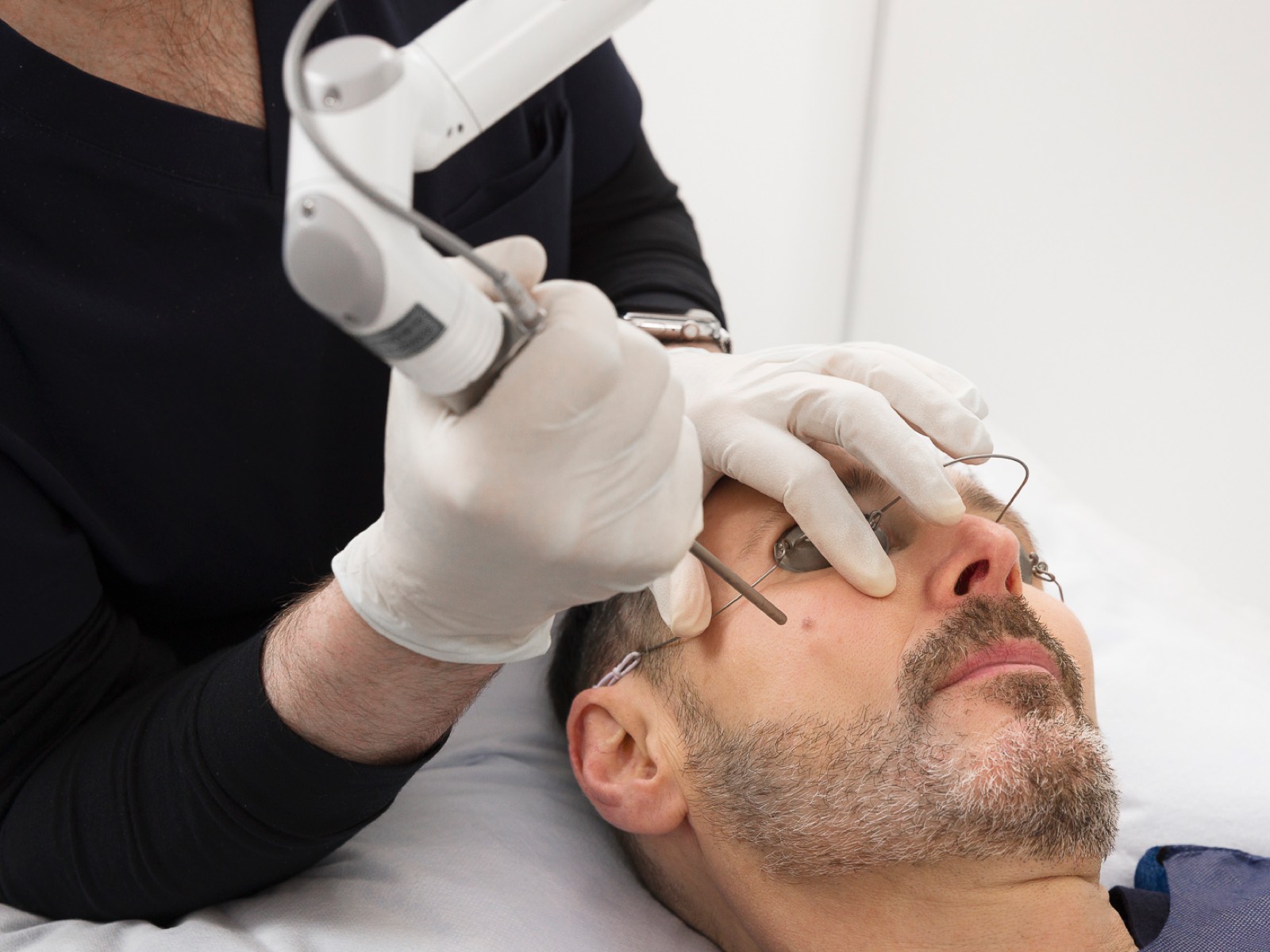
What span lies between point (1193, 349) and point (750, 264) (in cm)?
98

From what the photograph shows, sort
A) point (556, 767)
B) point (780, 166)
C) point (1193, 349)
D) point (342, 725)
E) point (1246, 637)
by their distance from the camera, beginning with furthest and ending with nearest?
1. point (780, 166)
2. point (1193, 349)
3. point (1246, 637)
4. point (556, 767)
5. point (342, 725)

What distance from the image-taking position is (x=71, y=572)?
969 millimetres

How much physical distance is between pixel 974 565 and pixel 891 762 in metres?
0.20

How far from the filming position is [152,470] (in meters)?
1.03

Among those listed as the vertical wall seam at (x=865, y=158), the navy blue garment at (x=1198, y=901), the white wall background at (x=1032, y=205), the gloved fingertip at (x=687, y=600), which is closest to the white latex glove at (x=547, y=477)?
the gloved fingertip at (x=687, y=600)

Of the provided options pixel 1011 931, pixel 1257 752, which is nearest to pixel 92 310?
pixel 1011 931

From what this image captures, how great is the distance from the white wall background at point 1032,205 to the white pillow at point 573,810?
1.29 feet

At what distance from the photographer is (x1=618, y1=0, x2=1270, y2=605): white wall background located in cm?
187

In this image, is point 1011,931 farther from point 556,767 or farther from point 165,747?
point 165,747

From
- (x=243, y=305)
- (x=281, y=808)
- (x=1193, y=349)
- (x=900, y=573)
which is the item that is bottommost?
(x=1193, y=349)

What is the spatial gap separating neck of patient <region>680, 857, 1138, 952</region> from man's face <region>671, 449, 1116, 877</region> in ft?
0.09

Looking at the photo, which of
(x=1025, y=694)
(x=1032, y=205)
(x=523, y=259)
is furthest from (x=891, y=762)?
(x=1032, y=205)

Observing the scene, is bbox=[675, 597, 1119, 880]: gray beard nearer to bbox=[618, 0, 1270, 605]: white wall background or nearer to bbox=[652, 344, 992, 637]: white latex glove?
bbox=[652, 344, 992, 637]: white latex glove

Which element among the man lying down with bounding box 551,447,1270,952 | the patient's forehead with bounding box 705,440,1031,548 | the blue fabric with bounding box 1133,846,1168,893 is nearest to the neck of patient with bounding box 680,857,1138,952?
the man lying down with bounding box 551,447,1270,952
